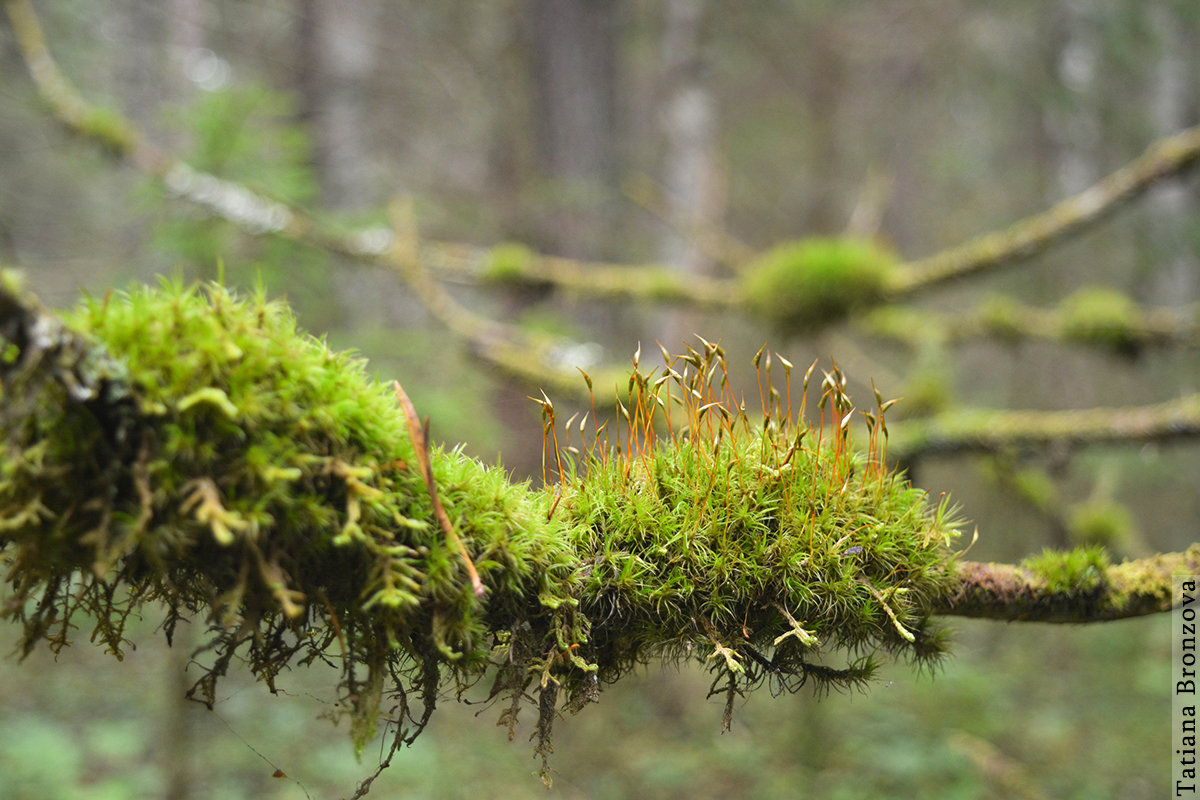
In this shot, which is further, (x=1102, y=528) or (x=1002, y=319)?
(x=1002, y=319)

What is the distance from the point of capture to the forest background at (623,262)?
6355 millimetres

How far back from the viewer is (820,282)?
5.30 metres

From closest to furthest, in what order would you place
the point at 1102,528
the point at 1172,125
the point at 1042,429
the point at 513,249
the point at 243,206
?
the point at 1042,429
the point at 1102,528
the point at 243,206
the point at 513,249
the point at 1172,125

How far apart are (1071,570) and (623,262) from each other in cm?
968

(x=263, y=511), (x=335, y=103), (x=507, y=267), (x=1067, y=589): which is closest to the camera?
(x=263, y=511)

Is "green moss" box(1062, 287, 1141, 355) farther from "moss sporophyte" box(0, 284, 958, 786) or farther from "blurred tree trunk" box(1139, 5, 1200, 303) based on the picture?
"blurred tree trunk" box(1139, 5, 1200, 303)

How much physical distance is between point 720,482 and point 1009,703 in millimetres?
9543

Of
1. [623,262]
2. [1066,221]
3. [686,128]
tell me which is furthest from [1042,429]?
[623,262]

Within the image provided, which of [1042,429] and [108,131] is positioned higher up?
[108,131]

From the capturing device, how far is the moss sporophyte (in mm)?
1134

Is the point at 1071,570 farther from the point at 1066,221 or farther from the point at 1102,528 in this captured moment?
the point at 1102,528

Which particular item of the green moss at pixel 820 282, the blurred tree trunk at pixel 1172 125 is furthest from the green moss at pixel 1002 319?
the blurred tree trunk at pixel 1172 125

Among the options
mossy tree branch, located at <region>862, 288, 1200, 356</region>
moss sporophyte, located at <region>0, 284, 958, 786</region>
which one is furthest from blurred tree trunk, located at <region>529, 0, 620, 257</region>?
moss sporophyte, located at <region>0, 284, 958, 786</region>

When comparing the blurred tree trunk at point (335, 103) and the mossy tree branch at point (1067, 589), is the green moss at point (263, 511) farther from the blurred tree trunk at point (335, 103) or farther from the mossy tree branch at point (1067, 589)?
the blurred tree trunk at point (335, 103)
